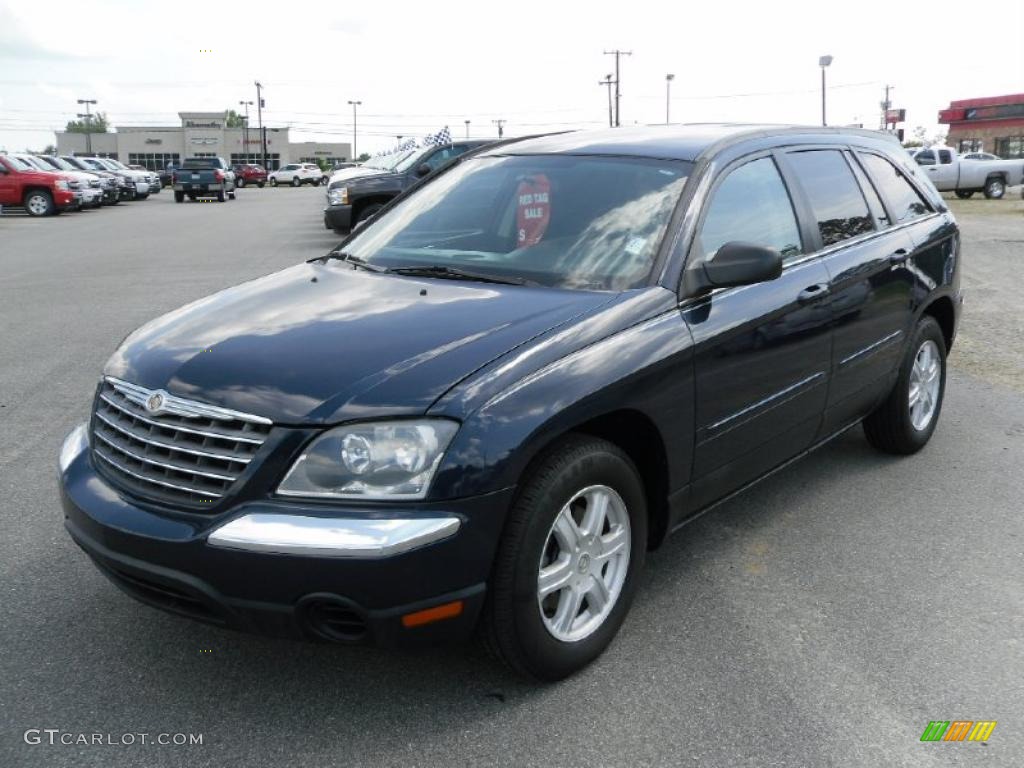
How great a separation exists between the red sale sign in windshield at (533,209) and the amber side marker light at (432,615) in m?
1.61

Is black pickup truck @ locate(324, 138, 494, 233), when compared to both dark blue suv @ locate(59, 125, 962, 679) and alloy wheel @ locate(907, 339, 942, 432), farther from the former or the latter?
dark blue suv @ locate(59, 125, 962, 679)

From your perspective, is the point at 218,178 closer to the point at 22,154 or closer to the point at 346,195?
the point at 22,154

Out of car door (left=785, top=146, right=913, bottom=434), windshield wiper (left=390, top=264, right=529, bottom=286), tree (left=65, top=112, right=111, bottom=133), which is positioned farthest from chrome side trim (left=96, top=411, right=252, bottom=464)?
tree (left=65, top=112, right=111, bottom=133)

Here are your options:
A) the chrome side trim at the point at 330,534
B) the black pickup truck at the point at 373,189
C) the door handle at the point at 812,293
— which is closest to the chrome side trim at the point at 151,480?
the chrome side trim at the point at 330,534

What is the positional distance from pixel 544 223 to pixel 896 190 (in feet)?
7.91

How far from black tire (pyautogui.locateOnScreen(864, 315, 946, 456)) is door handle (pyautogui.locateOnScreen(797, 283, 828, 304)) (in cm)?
113

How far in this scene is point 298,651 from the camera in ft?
10.9

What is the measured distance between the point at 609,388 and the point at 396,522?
84cm

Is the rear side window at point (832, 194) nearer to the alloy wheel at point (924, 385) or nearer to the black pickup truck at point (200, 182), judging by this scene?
the alloy wheel at point (924, 385)

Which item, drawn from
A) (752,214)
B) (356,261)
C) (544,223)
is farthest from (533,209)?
(752,214)

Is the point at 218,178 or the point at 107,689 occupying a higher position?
the point at 218,178

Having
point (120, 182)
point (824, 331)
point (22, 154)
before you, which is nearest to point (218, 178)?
point (120, 182)

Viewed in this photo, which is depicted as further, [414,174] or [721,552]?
[414,174]

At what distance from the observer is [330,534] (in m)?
2.60
